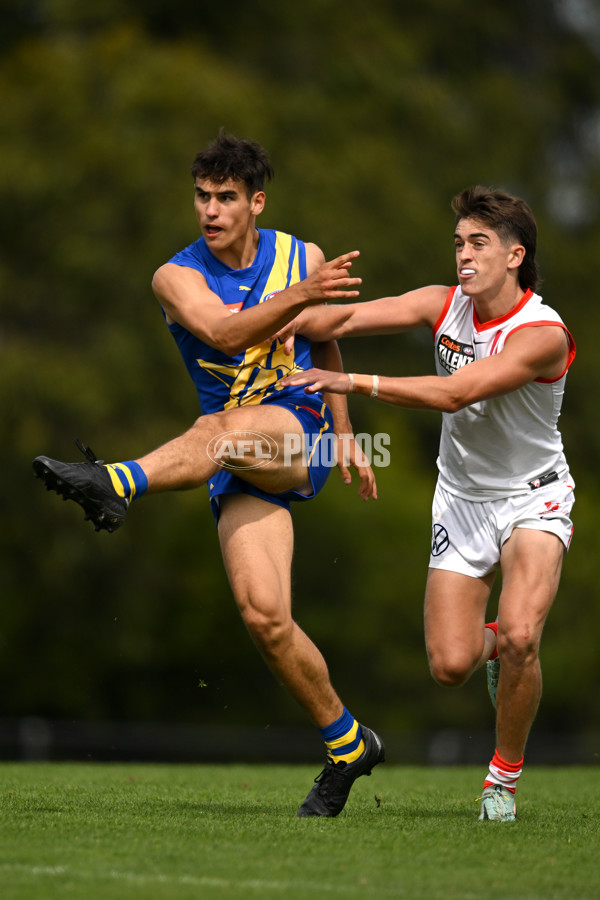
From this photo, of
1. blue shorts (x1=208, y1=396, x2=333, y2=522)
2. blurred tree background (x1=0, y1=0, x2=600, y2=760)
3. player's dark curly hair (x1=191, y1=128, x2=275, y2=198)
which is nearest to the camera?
blue shorts (x1=208, y1=396, x2=333, y2=522)

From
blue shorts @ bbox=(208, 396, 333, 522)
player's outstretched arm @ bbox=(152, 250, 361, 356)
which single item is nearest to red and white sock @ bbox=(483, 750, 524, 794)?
blue shorts @ bbox=(208, 396, 333, 522)

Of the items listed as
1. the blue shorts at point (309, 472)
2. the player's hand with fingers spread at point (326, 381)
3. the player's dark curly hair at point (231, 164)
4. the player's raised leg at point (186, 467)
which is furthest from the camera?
the player's dark curly hair at point (231, 164)

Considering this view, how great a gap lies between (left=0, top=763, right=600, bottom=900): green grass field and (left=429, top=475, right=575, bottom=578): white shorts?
3.87 ft

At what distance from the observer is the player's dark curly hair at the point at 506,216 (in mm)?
6504

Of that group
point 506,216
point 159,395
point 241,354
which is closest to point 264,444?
point 241,354

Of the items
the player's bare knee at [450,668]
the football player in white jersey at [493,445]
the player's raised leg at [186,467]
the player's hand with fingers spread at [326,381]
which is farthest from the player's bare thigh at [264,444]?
the player's bare knee at [450,668]

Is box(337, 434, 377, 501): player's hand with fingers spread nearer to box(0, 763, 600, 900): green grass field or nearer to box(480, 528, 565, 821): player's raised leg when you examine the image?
box(480, 528, 565, 821): player's raised leg

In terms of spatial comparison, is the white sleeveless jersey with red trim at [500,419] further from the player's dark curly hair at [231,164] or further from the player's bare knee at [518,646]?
the player's dark curly hair at [231,164]

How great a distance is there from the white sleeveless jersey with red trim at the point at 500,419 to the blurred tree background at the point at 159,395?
13150 mm

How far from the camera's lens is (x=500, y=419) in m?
6.57

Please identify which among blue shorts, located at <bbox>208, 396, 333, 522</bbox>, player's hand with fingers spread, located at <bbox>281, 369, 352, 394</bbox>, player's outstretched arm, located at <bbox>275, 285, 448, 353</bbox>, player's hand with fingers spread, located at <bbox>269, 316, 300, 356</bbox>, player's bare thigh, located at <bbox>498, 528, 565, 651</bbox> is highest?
player's outstretched arm, located at <bbox>275, 285, 448, 353</bbox>

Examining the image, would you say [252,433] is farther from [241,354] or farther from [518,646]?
[518,646]

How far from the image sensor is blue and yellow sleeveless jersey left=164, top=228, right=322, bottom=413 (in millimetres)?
6637

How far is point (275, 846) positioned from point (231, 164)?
3.17m
